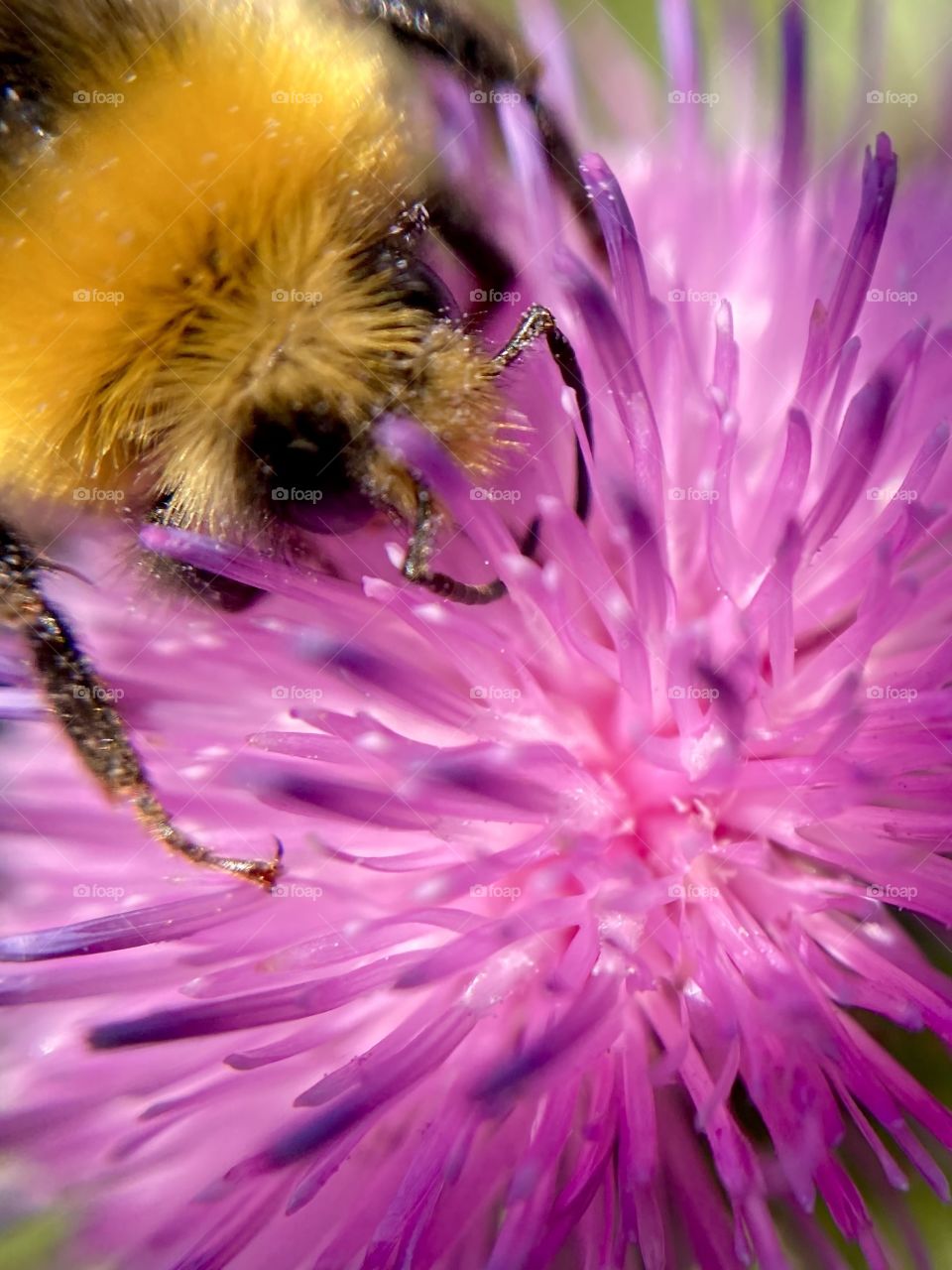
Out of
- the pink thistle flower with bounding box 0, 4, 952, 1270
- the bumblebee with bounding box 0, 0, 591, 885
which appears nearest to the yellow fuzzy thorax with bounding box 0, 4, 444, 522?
the bumblebee with bounding box 0, 0, 591, 885

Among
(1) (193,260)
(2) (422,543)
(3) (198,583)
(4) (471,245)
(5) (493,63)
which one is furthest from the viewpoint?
(5) (493,63)

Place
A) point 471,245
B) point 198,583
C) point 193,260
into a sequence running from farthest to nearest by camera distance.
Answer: point 198,583 < point 471,245 < point 193,260

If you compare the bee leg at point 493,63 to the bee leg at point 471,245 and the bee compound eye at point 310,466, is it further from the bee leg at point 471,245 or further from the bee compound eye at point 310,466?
the bee compound eye at point 310,466

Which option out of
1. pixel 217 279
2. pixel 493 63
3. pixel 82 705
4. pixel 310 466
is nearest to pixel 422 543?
pixel 310 466

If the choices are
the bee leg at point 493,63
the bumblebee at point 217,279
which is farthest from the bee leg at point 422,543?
the bee leg at point 493,63

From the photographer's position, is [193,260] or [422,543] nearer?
[193,260]

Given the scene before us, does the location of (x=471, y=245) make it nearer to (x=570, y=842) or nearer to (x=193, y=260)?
(x=193, y=260)
